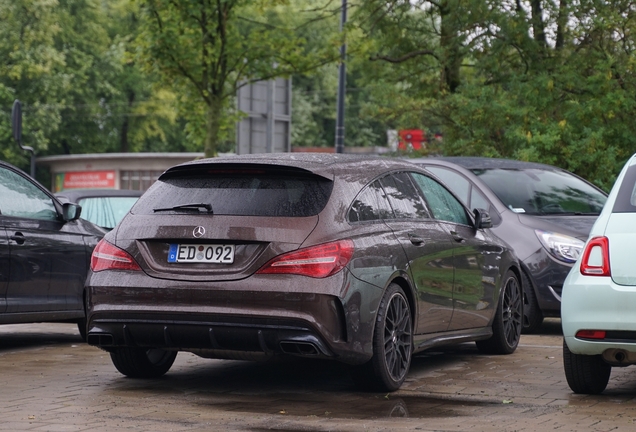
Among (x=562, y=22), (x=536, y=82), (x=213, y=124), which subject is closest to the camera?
(x=536, y=82)

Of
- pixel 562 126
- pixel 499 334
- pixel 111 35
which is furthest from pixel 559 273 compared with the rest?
pixel 111 35

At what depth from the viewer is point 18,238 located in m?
9.98

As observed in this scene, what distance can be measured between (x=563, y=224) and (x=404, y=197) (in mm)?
3742

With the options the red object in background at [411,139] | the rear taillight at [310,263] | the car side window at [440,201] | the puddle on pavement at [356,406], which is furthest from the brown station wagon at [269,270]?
the red object in background at [411,139]

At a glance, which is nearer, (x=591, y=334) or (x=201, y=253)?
(x=591, y=334)

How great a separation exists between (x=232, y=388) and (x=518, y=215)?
4767 mm

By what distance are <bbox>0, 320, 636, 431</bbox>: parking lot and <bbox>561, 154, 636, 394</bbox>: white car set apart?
0.37 meters

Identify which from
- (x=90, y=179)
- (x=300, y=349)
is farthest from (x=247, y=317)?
(x=90, y=179)

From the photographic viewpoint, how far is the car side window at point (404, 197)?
8.16 metres

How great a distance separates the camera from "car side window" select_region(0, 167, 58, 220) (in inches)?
397

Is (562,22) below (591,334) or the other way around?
the other way around

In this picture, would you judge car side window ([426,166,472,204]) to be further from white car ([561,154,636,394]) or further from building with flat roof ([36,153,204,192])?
building with flat roof ([36,153,204,192])

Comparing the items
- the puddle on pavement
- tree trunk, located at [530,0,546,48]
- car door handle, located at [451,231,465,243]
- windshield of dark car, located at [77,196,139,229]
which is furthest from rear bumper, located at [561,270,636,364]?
tree trunk, located at [530,0,546,48]

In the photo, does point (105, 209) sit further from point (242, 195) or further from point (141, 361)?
point (242, 195)
